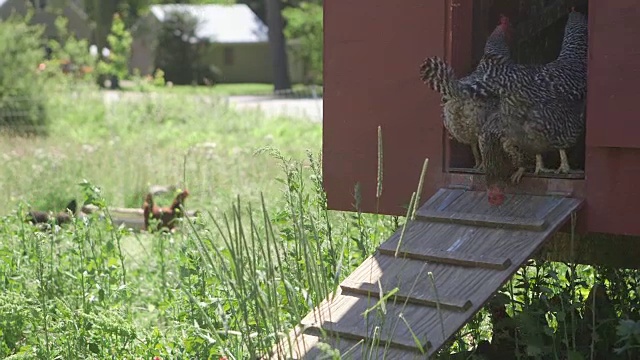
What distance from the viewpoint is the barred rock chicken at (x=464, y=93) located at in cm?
504

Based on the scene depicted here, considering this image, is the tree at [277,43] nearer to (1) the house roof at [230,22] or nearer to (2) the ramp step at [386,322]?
(1) the house roof at [230,22]

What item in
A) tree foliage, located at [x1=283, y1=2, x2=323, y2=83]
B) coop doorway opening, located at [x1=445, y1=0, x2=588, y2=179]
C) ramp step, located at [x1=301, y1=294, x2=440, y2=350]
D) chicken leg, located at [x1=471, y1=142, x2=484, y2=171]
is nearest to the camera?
ramp step, located at [x1=301, y1=294, x2=440, y2=350]

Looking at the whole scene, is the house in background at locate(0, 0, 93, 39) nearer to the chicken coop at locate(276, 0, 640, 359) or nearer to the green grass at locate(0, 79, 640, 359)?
the green grass at locate(0, 79, 640, 359)

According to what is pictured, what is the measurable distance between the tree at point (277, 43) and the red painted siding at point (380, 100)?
3649 centimetres

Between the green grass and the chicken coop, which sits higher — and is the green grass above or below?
below

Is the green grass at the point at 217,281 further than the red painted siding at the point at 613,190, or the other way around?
the red painted siding at the point at 613,190

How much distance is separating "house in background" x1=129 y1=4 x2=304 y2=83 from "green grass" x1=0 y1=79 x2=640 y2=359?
4369 centimetres

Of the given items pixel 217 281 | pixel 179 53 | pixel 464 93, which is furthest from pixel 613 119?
pixel 179 53

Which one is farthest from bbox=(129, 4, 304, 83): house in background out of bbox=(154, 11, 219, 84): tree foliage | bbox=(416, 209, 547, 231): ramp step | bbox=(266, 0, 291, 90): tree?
bbox=(416, 209, 547, 231): ramp step

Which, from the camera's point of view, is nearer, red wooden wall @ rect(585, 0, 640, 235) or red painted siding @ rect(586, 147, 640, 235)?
red wooden wall @ rect(585, 0, 640, 235)

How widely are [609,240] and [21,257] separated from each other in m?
3.83

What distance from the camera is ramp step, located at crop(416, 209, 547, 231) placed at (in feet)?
15.4

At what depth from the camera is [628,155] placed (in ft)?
15.6

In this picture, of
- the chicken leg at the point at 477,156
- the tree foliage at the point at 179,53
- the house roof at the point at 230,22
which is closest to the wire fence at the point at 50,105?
the chicken leg at the point at 477,156
